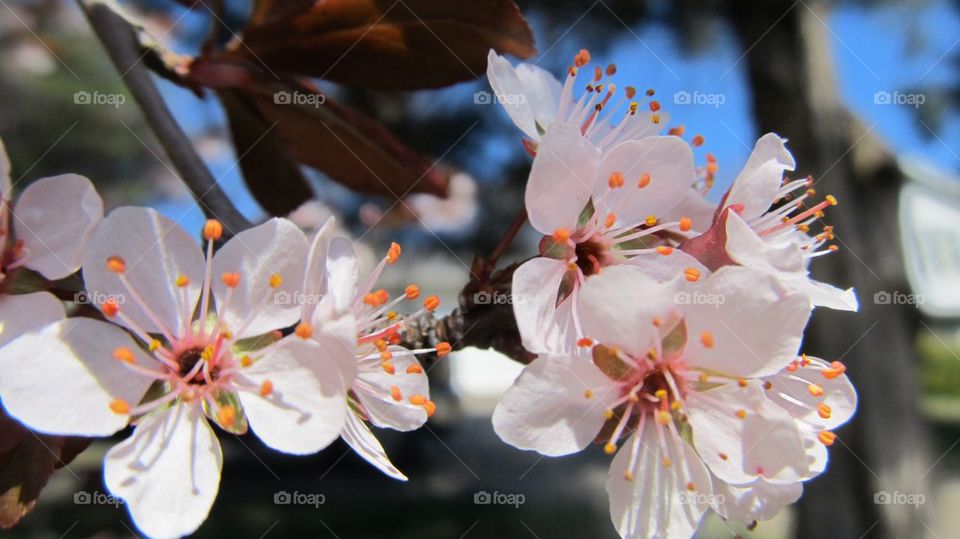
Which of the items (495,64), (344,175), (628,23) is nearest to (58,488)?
(628,23)

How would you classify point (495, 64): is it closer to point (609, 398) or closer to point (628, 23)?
point (609, 398)

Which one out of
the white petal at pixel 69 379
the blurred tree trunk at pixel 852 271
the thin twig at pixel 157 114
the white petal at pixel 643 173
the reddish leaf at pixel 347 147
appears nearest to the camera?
the white petal at pixel 69 379

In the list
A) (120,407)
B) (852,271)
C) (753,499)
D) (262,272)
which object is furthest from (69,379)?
(852,271)

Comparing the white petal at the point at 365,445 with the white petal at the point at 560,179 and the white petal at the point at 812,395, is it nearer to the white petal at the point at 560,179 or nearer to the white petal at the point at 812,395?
the white petal at the point at 560,179

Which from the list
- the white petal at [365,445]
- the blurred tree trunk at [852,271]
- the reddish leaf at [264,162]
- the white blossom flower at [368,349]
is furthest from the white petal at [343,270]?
the blurred tree trunk at [852,271]

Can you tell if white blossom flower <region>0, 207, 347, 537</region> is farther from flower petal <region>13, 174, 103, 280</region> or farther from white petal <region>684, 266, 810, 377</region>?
white petal <region>684, 266, 810, 377</region>
